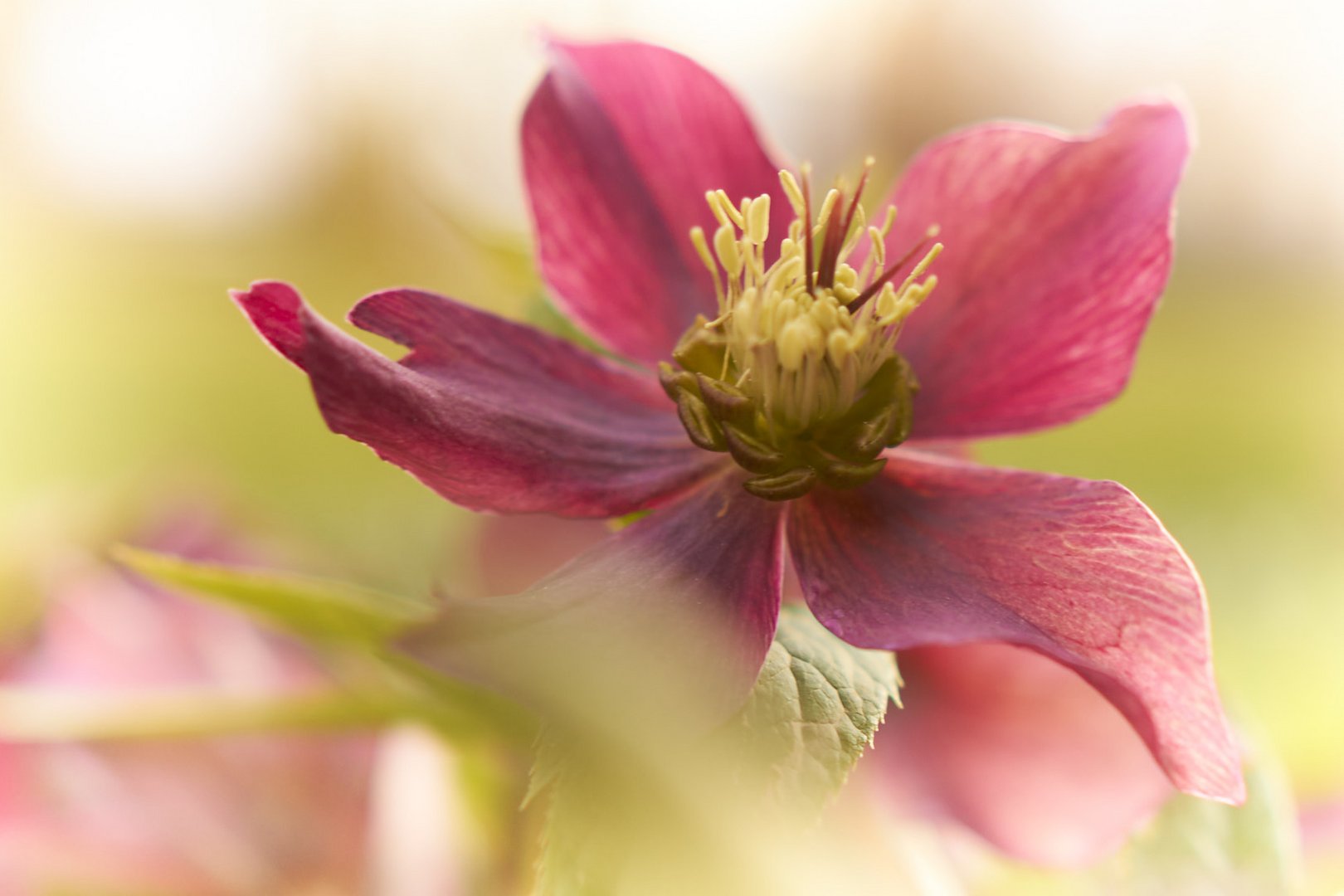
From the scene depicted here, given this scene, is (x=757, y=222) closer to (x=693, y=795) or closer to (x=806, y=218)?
(x=806, y=218)

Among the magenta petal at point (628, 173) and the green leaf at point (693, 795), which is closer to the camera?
the green leaf at point (693, 795)

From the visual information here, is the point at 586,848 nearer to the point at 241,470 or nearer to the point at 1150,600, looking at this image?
the point at 1150,600

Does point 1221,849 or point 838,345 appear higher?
point 838,345

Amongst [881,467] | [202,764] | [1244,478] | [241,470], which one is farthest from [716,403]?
[1244,478]

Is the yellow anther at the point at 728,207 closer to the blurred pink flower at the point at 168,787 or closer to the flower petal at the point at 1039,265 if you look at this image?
the flower petal at the point at 1039,265

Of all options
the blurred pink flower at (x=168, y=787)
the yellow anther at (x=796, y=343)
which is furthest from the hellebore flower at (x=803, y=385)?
the blurred pink flower at (x=168, y=787)

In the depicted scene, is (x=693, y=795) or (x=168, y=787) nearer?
Result: (x=693, y=795)

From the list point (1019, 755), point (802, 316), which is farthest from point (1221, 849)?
point (802, 316)

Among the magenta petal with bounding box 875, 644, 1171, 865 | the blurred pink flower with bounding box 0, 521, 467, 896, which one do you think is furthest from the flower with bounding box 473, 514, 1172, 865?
the blurred pink flower with bounding box 0, 521, 467, 896
